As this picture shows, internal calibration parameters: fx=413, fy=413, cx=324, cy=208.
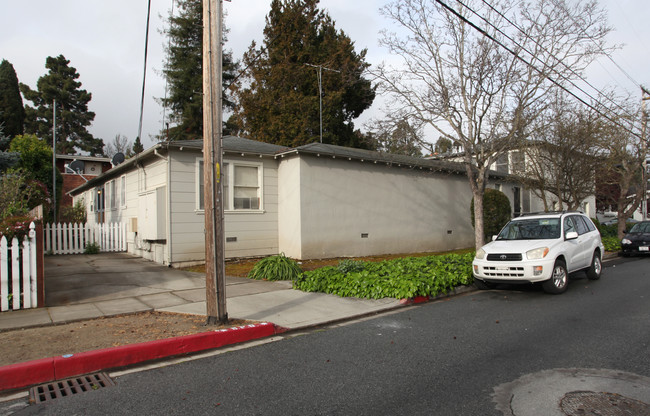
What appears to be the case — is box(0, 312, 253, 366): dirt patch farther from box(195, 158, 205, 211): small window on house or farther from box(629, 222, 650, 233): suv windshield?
box(629, 222, 650, 233): suv windshield

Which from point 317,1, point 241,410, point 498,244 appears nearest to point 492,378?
point 241,410

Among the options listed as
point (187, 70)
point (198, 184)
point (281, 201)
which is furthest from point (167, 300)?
point (187, 70)

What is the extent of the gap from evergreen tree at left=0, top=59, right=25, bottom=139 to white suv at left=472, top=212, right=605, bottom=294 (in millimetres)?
34736

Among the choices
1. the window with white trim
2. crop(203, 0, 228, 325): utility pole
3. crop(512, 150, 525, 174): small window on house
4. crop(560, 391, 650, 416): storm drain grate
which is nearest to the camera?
crop(560, 391, 650, 416): storm drain grate

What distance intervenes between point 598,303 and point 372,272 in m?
4.30

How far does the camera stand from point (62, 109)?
→ 154 ft

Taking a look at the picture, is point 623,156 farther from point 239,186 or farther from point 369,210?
point 239,186

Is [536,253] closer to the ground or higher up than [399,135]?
closer to the ground

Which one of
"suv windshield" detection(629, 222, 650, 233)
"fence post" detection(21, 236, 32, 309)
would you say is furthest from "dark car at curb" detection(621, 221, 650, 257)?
"fence post" detection(21, 236, 32, 309)

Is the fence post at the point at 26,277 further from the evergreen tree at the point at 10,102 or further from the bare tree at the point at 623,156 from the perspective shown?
the evergreen tree at the point at 10,102

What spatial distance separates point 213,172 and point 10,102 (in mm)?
34431

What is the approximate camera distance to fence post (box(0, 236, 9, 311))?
6.30 meters

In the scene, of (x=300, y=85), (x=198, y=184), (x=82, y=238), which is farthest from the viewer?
(x=300, y=85)

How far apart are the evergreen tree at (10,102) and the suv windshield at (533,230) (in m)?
34.7
